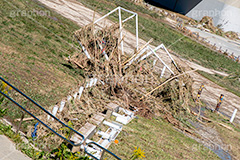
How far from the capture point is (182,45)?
1249 inches

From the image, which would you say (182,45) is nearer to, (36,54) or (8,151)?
(36,54)

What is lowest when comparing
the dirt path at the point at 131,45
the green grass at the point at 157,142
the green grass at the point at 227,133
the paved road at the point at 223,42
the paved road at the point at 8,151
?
the paved road at the point at 223,42

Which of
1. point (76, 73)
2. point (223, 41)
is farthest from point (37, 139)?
point (223, 41)

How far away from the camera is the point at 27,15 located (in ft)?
62.4

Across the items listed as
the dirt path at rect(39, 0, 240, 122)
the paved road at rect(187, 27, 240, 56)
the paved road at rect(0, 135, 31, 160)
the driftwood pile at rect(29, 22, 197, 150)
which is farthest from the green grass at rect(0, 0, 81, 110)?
the paved road at rect(187, 27, 240, 56)

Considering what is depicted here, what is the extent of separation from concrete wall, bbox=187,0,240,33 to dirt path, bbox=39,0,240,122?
70.2 ft

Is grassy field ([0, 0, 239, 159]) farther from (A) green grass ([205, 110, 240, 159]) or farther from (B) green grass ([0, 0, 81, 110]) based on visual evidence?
(A) green grass ([205, 110, 240, 159])

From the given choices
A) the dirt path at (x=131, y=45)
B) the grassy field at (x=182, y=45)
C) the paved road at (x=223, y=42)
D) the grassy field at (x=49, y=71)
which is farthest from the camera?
the paved road at (x=223, y=42)

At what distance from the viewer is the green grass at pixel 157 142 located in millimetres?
9281

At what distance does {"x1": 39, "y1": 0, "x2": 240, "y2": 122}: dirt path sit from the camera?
18.9 meters

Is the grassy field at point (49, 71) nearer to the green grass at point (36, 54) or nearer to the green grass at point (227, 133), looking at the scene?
the green grass at point (36, 54)

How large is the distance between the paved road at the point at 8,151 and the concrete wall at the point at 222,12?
43188 mm

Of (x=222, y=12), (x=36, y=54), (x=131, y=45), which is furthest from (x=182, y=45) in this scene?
(x=36, y=54)

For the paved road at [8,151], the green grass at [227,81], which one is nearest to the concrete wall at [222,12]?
the green grass at [227,81]
